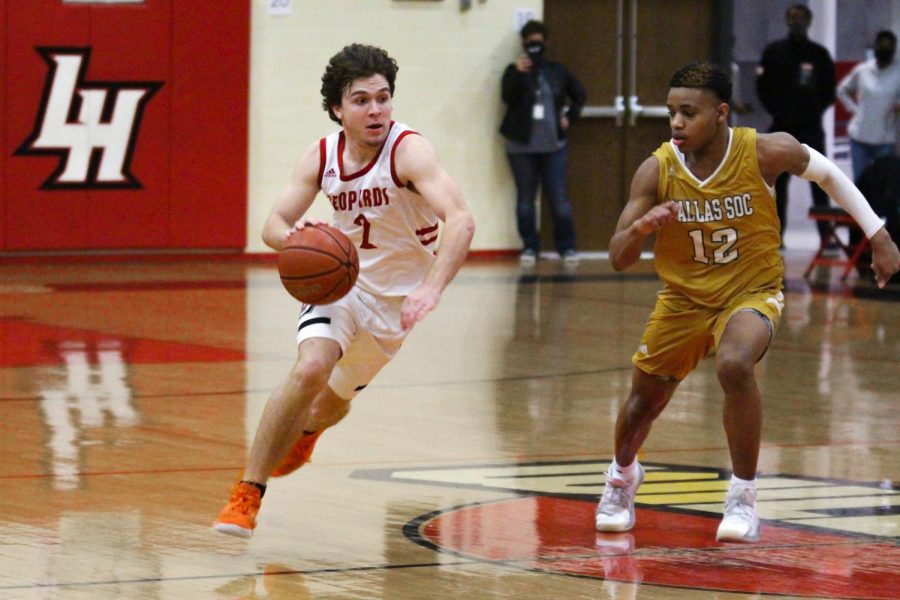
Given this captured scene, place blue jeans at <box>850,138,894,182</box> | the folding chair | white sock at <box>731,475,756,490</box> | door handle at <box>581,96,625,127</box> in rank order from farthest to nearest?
door handle at <box>581,96,625,127</box> < blue jeans at <box>850,138,894,182</box> < the folding chair < white sock at <box>731,475,756,490</box>

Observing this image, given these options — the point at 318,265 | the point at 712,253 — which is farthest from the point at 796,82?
the point at 318,265

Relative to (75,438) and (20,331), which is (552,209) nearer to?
(20,331)

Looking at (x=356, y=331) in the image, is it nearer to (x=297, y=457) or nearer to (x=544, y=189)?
(x=297, y=457)

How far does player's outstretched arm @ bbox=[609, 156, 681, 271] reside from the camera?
5469mm

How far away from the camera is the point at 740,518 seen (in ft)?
18.5

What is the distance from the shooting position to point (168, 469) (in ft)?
22.5

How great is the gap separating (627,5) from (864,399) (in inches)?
340

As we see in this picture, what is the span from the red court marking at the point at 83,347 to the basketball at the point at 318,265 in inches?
175

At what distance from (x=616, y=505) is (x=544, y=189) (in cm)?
1056

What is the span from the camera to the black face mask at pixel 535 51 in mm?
15867

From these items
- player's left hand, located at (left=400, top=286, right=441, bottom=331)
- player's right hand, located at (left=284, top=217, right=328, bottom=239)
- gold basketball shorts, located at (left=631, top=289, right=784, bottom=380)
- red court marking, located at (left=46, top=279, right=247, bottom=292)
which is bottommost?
red court marking, located at (left=46, top=279, right=247, bottom=292)

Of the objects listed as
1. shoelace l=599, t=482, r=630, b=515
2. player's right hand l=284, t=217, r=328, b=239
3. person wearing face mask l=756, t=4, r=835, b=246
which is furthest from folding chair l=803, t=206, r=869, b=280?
player's right hand l=284, t=217, r=328, b=239

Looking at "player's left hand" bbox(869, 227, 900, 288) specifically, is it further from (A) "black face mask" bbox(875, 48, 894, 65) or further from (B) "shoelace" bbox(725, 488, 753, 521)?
(A) "black face mask" bbox(875, 48, 894, 65)

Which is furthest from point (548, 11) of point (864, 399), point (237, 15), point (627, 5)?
point (864, 399)
